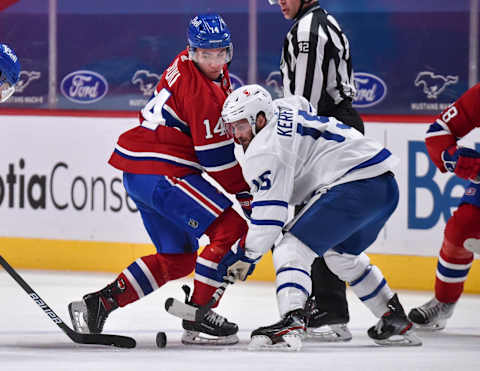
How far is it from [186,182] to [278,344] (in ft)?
2.28

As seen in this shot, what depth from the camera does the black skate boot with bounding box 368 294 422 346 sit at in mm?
4293

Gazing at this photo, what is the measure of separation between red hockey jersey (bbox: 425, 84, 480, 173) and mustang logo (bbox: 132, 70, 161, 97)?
2.83 m

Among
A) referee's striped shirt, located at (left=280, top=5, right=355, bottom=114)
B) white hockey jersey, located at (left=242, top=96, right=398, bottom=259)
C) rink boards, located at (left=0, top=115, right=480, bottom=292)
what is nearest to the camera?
white hockey jersey, located at (left=242, top=96, right=398, bottom=259)

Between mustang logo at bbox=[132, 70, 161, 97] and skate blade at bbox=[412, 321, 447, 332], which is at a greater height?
mustang logo at bbox=[132, 70, 161, 97]

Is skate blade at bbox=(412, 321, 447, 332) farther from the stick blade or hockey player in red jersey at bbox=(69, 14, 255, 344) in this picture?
the stick blade

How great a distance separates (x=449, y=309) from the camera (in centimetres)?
492

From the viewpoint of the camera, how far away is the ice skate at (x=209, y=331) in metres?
4.40

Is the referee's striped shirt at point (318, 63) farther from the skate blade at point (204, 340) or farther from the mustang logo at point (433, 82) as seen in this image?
the mustang logo at point (433, 82)

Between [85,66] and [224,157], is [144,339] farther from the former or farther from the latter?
[85,66]

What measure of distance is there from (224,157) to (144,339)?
796 millimetres

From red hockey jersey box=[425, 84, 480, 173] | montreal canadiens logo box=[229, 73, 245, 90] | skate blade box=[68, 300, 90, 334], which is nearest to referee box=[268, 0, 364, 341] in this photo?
red hockey jersey box=[425, 84, 480, 173]

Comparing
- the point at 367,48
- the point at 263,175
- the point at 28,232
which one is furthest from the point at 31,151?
the point at 263,175

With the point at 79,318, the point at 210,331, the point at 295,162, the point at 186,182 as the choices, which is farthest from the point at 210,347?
the point at 295,162

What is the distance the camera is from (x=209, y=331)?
14.5 ft
